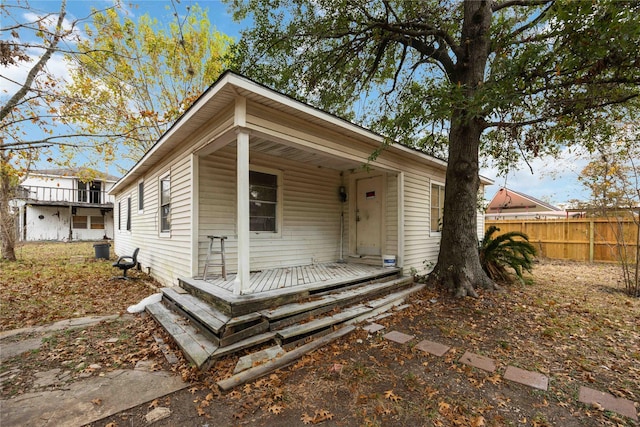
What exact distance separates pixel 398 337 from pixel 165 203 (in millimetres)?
5552

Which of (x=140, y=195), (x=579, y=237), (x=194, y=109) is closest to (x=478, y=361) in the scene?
(x=194, y=109)

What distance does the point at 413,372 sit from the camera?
9.06 feet

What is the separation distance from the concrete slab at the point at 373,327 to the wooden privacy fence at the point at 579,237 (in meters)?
8.68

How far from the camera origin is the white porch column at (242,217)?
3.62 m

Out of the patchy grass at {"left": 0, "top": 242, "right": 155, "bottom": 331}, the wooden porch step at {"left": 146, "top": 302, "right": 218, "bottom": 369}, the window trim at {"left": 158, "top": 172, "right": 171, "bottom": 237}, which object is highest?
the window trim at {"left": 158, "top": 172, "right": 171, "bottom": 237}

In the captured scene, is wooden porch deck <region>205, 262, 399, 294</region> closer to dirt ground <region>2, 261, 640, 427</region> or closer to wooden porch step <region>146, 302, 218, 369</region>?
wooden porch step <region>146, 302, 218, 369</region>

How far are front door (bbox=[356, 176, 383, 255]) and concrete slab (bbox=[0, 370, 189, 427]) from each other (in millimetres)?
4987

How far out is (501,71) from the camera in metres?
4.04

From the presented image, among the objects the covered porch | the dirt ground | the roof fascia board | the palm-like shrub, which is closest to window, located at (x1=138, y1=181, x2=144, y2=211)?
the roof fascia board

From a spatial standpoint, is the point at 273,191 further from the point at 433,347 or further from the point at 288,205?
the point at 433,347

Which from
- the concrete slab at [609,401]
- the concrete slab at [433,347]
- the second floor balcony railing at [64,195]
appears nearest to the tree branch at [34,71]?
the concrete slab at [433,347]

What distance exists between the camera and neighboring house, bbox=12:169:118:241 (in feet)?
59.6

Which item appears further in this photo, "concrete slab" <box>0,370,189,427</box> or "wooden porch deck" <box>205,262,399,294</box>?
"wooden porch deck" <box>205,262,399,294</box>

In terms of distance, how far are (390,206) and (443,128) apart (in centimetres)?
208
